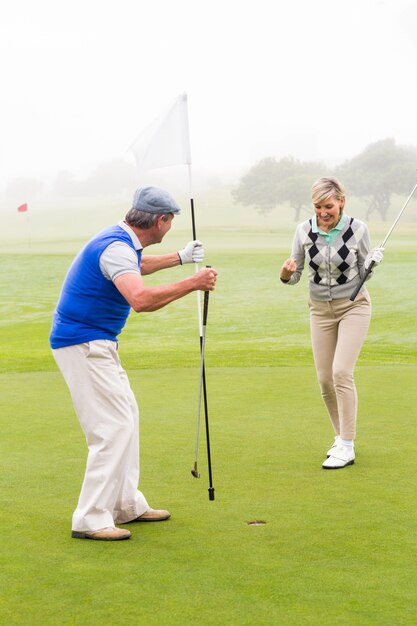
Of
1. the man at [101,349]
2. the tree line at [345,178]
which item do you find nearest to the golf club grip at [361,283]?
the man at [101,349]

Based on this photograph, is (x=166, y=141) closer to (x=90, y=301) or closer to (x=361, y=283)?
(x=90, y=301)

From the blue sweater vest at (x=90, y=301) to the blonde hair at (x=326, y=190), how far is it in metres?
1.57

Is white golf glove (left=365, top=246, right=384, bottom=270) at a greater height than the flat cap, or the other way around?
the flat cap

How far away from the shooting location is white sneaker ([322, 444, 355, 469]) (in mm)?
5602

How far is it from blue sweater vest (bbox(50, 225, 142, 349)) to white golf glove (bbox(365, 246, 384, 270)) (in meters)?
1.71

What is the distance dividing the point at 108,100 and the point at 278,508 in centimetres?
4876

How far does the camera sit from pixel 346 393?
19.1 feet

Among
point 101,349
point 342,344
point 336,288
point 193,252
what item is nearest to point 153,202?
point 193,252

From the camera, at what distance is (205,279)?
4262mm

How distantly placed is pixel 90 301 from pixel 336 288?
1951mm

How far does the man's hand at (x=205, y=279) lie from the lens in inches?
167

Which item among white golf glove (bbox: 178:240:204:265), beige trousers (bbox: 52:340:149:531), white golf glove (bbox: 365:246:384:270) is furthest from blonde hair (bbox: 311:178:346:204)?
beige trousers (bbox: 52:340:149:531)

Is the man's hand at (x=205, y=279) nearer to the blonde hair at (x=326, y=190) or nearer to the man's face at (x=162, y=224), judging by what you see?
the man's face at (x=162, y=224)

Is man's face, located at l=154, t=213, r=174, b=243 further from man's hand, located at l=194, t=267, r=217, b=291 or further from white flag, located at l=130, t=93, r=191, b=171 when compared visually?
white flag, located at l=130, t=93, r=191, b=171
